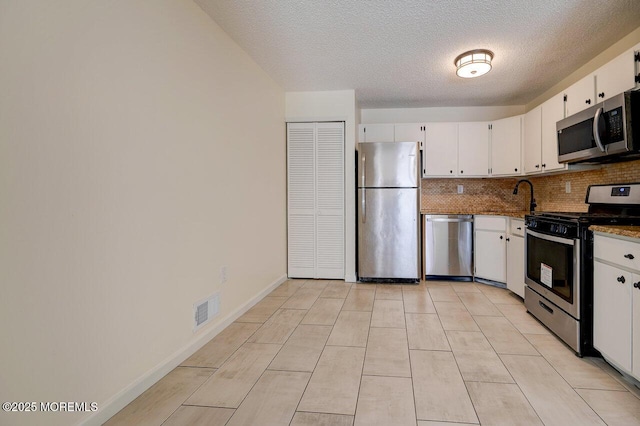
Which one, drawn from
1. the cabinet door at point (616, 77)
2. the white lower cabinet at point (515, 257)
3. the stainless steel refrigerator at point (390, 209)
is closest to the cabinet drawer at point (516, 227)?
the white lower cabinet at point (515, 257)

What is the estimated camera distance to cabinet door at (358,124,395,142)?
188 inches

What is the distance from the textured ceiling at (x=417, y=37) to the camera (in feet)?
7.87

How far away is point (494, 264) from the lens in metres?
4.06

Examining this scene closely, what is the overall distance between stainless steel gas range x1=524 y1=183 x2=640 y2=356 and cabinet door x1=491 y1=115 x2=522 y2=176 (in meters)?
1.32

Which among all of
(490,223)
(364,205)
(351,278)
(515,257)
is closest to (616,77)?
(515,257)

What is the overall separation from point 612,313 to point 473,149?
2964mm

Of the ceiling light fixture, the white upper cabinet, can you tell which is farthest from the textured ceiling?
the white upper cabinet

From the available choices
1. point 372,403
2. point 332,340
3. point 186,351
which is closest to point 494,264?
point 332,340

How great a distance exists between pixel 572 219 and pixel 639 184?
621 millimetres

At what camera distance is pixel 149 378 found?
1.89 metres

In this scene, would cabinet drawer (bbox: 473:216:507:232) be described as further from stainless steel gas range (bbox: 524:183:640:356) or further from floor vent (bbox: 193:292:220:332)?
floor vent (bbox: 193:292:220:332)

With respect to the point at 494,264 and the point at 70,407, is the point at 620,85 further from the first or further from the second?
the point at 70,407

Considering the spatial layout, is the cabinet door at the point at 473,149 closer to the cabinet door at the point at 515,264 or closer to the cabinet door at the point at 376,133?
the cabinet door at the point at 376,133

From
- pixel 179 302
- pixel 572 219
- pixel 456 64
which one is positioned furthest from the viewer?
pixel 456 64
